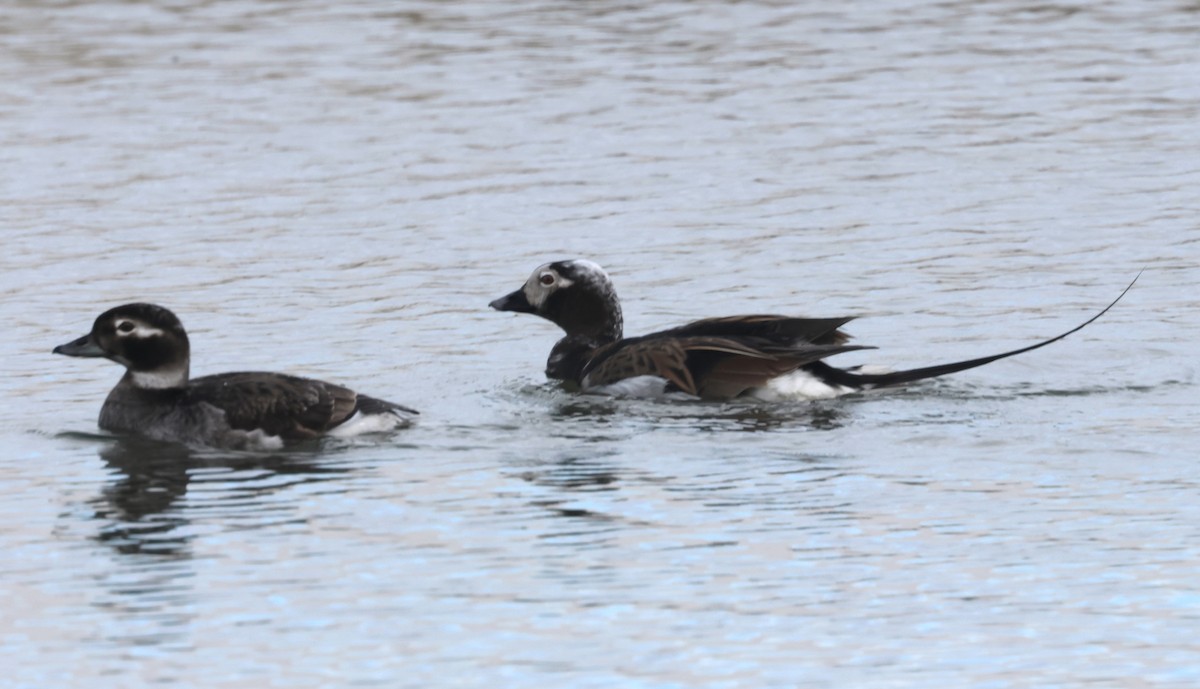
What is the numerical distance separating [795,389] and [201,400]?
308cm

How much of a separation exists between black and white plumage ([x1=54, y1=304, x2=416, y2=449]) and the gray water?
0.59 ft

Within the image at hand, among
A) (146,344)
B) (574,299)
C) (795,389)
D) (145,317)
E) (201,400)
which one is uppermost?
(145,317)

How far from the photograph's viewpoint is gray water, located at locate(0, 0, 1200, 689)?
8141 mm

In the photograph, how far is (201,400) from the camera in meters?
11.8

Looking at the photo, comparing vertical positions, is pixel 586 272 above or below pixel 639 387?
above

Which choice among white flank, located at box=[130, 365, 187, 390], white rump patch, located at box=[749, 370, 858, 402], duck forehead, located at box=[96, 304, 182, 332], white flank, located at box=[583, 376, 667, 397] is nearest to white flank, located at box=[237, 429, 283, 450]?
white flank, located at box=[130, 365, 187, 390]

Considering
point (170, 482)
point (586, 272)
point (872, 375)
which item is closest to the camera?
point (170, 482)

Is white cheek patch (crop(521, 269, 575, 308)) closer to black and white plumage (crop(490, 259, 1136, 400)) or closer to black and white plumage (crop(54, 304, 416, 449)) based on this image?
black and white plumage (crop(490, 259, 1136, 400))

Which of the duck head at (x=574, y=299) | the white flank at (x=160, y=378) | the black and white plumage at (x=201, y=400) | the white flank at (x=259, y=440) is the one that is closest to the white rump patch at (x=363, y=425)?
the black and white plumage at (x=201, y=400)

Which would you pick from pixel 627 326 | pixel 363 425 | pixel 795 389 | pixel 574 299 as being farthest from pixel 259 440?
pixel 627 326

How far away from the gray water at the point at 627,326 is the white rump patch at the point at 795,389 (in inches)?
7.0

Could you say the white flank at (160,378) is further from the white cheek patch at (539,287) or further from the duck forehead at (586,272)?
the duck forehead at (586,272)

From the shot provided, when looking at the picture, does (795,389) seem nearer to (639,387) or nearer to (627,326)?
(639,387)

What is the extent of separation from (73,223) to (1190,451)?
397 inches
